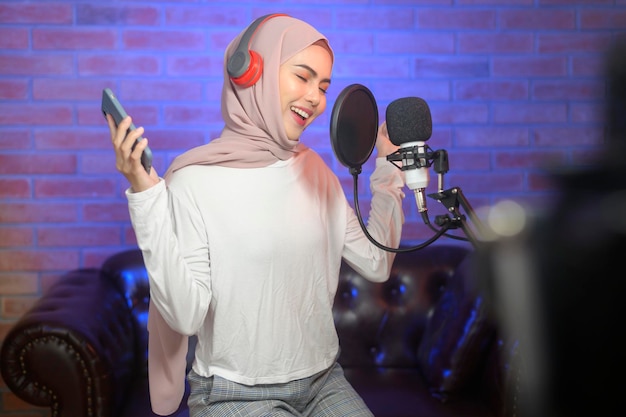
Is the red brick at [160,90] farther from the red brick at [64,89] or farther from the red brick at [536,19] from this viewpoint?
the red brick at [536,19]

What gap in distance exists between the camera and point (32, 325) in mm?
→ 1730

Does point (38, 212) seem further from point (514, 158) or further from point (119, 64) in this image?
point (514, 158)

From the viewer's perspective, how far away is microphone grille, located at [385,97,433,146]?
1.10 meters

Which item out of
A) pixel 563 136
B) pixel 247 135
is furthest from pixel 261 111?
pixel 563 136

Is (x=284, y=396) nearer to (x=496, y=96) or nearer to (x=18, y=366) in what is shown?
(x=18, y=366)

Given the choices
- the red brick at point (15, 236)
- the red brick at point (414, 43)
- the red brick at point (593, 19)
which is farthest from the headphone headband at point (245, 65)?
the red brick at point (593, 19)

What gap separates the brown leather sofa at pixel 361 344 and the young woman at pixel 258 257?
1.27 ft

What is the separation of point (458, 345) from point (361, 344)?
397 mm

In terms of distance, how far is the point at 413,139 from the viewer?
1097 millimetres

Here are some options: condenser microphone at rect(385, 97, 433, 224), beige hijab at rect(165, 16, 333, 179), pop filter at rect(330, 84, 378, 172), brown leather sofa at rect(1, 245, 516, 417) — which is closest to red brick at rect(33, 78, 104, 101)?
brown leather sofa at rect(1, 245, 516, 417)

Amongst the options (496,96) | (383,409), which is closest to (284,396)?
(383,409)

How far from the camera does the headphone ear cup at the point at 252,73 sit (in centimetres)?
134

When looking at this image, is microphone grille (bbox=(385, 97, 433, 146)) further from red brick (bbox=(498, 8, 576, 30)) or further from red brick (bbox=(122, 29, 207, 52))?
red brick (bbox=(498, 8, 576, 30))

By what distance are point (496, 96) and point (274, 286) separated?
148cm
